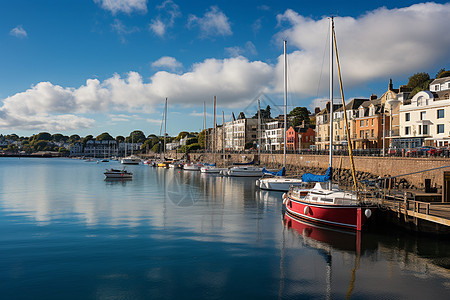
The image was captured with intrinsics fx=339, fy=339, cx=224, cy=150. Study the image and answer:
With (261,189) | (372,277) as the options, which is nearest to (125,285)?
(372,277)

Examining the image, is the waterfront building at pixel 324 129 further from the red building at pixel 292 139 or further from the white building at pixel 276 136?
the white building at pixel 276 136

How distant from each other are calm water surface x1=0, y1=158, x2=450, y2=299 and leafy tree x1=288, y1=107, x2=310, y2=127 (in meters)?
110

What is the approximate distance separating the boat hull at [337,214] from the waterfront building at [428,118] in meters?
37.8

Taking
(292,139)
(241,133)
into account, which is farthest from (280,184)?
(241,133)

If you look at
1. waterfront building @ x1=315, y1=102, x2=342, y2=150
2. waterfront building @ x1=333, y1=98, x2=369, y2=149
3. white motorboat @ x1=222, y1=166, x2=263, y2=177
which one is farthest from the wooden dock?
waterfront building @ x1=315, y1=102, x2=342, y2=150

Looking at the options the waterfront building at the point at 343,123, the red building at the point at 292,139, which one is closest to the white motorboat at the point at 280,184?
the waterfront building at the point at 343,123

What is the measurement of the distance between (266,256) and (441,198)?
20494 millimetres

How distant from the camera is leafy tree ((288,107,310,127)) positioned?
14196cm

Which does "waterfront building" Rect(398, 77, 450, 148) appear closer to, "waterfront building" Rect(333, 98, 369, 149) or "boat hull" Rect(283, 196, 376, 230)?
"waterfront building" Rect(333, 98, 369, 149)

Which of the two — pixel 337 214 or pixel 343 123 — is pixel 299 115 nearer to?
pixel 343 123

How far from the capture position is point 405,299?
→ 15703mm

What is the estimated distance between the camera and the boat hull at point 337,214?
87.9 feet

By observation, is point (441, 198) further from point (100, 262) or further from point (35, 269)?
point (35, 269)

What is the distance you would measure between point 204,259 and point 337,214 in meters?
12.4
